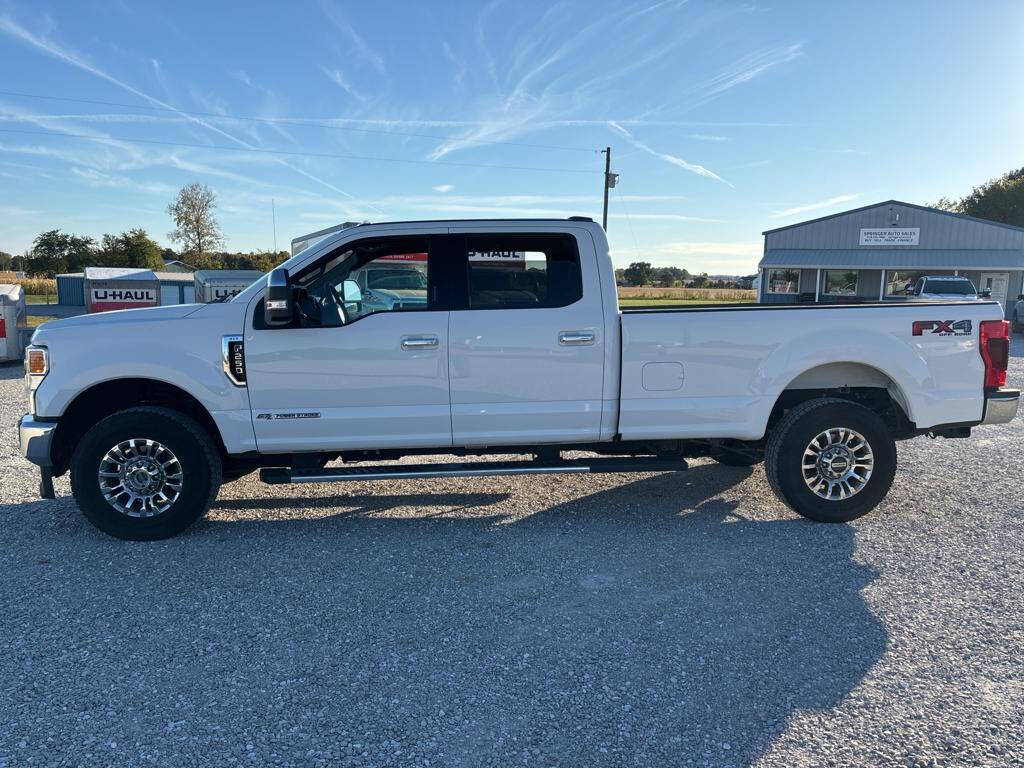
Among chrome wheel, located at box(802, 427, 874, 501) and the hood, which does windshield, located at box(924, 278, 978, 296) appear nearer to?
chrome wheel, located at box(802, 427, 874, 501)

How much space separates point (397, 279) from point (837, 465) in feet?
11.3

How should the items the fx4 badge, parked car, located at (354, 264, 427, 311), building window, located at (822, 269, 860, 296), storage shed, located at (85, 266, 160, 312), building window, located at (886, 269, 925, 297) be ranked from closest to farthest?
parked car, located at (354, 264, 427, 311), the fx4 badge, storage shed, located at (85, 266, 160, 312), building window, located at (886, 269, 925, 297), building window, located at (822, 269, 860, 296)

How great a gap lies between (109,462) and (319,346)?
63.4 inches

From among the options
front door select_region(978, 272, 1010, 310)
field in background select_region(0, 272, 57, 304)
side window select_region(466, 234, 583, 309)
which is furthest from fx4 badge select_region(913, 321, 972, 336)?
field in background select_region(0, 272, 57, 304)

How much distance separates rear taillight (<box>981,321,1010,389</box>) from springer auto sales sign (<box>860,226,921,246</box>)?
32.3 m

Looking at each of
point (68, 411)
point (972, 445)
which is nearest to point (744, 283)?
point (972, 445)

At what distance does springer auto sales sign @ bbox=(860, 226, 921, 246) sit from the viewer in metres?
32.5

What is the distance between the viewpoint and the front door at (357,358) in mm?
4570

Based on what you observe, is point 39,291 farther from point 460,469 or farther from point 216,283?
point 460,469

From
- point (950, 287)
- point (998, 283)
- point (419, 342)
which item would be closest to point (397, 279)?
point (419, 342)

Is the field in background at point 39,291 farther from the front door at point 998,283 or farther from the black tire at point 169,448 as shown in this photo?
the front door at point 998,283

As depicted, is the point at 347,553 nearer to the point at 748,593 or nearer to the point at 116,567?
the point at 116,567

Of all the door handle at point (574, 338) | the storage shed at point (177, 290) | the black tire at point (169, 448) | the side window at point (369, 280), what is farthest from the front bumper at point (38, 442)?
the storage shed at point (177, 290)

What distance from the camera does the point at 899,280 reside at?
33.7 metres
